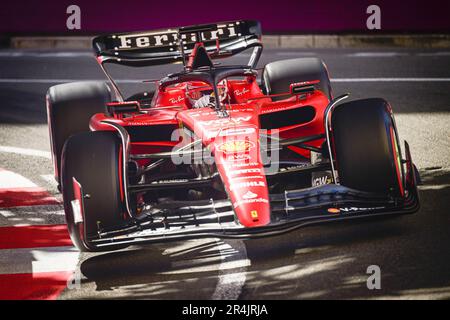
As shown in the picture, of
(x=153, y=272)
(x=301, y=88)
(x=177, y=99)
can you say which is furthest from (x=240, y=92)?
(x=153, y=272)

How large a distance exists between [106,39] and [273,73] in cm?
145

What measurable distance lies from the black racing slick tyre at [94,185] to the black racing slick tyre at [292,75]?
2412 millimetres

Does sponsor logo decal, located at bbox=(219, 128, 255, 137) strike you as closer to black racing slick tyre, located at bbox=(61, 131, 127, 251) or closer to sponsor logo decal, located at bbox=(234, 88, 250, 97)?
black racing slick tyre, located at bbox=(61, 131, 127, 251)

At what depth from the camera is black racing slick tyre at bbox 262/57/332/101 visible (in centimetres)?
862

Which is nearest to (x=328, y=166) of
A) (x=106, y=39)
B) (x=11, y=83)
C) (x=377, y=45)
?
(x=106, y=39)

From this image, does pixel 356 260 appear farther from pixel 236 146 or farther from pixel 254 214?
pixel 236 146

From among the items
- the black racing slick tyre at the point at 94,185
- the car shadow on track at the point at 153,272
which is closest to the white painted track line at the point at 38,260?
the car shadow on track at the point at 153,272

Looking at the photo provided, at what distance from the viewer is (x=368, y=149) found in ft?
21.8

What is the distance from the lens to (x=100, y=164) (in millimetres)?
6523

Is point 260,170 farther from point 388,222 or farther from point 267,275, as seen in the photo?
point 388,222

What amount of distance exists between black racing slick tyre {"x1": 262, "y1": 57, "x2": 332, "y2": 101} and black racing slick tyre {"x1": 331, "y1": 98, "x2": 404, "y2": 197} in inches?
71.5

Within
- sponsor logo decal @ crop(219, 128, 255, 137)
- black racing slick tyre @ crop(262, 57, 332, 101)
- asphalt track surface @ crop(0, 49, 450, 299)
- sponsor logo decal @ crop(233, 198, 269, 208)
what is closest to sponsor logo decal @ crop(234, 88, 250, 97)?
black racing slick tyre @ crop(262, 57, 332, 101)
